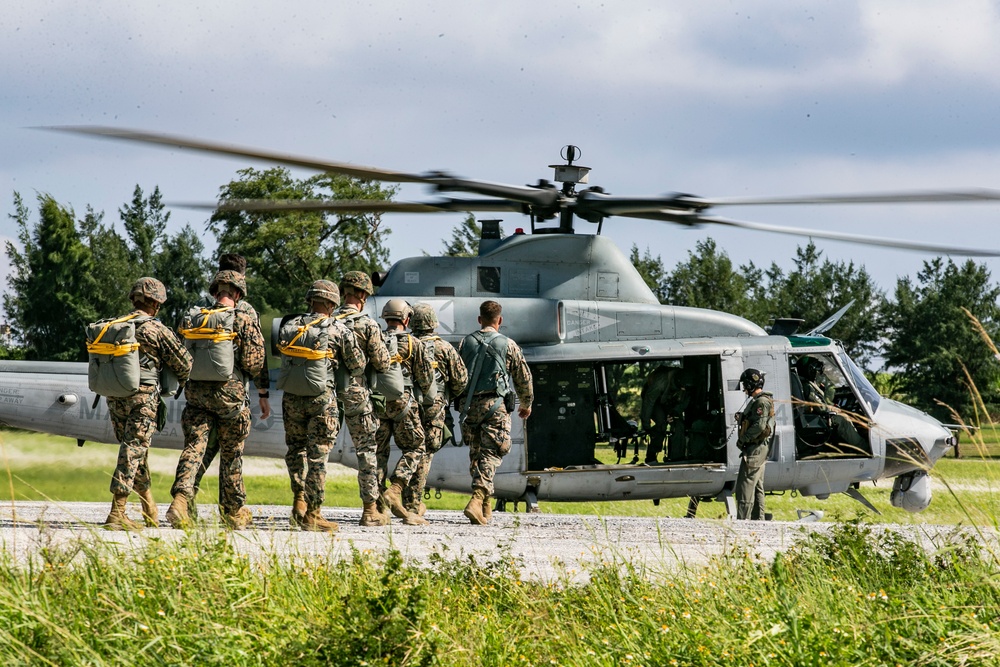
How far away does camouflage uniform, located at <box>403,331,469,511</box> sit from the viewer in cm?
880

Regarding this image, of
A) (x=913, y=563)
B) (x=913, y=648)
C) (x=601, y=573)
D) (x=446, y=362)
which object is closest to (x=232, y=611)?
(x=601, y=573)

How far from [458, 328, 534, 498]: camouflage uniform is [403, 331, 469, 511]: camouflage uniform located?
13cm

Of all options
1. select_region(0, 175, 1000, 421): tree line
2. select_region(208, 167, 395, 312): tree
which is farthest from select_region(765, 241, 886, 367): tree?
select_region(208, 167, 395, 312): tree

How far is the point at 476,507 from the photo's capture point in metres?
8.62

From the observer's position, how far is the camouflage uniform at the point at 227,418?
754 cm

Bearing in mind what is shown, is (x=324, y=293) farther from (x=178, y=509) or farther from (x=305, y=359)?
(x=178, y=509)

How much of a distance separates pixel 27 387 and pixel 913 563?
7831 millimetres

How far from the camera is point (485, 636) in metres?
4.40

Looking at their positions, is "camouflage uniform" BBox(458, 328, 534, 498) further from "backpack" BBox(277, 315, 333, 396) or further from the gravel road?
"backpack" BBox(277, 315, 333, 396)

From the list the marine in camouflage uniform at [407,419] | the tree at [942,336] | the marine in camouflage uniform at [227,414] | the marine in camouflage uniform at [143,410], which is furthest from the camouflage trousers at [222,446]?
the tree at [942,336]

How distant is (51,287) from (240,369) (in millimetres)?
30203

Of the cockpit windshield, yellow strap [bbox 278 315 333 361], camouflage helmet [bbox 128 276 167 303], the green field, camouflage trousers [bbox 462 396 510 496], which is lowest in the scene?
the green field

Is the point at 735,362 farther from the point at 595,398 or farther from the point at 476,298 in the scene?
the point at 476,298

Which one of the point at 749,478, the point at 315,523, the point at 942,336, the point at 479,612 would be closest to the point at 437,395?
the point at 315,523
